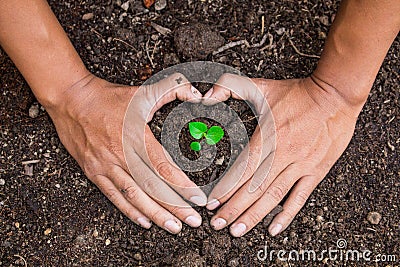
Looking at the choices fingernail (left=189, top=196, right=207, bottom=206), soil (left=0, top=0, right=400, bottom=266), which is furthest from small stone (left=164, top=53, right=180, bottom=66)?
fingernail (left=189, top=196, right=207, bottom=206)

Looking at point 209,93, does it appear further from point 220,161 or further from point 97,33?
point 97,33

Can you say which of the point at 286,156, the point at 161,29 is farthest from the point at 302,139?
the point at 161,29

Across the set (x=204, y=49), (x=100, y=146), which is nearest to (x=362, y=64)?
(x=204, y=49)

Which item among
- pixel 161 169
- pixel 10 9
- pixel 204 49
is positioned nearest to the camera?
pixel 10 9

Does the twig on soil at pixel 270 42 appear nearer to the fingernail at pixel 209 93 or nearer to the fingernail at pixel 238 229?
the fingernail at pixel 209 93

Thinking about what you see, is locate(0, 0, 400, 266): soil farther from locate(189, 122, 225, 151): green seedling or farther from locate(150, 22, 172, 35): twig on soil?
locate(189, 122, 225, 151): green seedling

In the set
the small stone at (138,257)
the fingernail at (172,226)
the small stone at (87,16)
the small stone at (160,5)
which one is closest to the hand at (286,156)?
the fingernail at (172,226)

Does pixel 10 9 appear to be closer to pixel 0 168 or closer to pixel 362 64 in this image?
pixel 0 168
